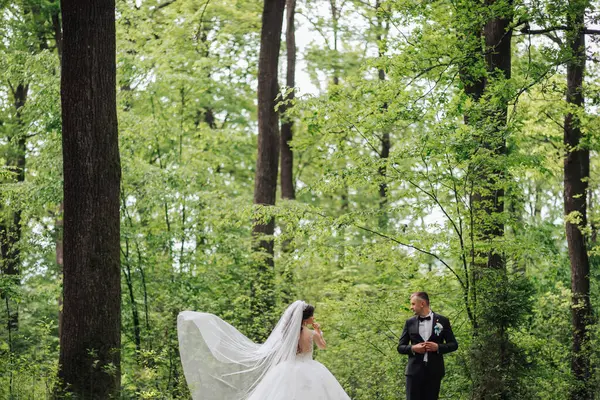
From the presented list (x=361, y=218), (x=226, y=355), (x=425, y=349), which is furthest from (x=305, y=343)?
(x=361, y=218)

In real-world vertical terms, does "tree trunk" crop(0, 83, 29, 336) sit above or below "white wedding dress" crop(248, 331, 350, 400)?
above

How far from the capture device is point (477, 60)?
13539 millimetres

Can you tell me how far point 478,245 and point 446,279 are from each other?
105 centimetres

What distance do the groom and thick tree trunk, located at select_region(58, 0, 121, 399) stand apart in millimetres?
3792

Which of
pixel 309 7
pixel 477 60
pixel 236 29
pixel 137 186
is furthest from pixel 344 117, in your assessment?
pixel 309 7

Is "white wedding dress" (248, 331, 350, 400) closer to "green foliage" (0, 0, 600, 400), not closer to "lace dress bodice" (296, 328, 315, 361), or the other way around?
"lace dress bodice" (296, 328, 315, 361)

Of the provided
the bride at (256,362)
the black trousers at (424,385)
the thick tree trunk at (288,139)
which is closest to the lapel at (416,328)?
the black trousers at (424,385)

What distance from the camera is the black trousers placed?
9516 millimetres

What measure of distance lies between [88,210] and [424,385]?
4.88m

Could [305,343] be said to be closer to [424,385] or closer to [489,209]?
[424,385]

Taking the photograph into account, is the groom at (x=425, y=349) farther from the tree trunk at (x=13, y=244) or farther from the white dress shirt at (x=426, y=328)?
the tree trunk at (x=13, y=244)

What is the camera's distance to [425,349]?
941 centimetres

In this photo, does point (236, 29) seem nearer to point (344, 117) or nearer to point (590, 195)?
point (344, 117)

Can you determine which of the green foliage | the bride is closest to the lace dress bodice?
the bride
